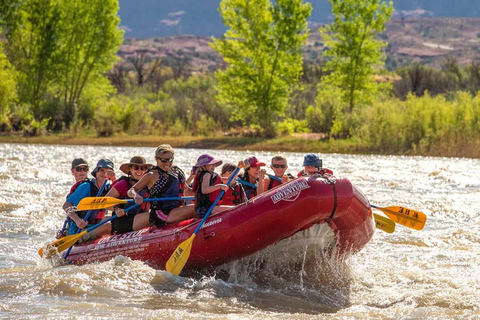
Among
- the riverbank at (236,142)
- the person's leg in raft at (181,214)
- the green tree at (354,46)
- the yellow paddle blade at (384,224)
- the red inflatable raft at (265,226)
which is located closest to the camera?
the red inflatable raft at (265,226)

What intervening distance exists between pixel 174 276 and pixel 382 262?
2.72m

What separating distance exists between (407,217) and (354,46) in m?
25.4

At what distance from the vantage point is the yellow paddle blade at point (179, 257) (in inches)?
322

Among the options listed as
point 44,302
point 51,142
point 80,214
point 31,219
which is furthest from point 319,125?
point 44,302

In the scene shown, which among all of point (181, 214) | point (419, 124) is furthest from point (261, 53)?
point (181, 214)

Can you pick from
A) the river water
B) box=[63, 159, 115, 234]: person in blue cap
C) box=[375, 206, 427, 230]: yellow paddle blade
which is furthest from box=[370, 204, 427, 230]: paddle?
box=[63, 159, 115, 234]: person in blue cap

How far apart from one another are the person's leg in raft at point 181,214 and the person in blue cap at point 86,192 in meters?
0.92

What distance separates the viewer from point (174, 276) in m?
8.57

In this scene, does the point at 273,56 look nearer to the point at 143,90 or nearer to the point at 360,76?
the point at 360,76

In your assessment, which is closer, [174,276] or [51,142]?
[174,276]

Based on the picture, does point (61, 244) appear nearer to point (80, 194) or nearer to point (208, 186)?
point (80, 194)

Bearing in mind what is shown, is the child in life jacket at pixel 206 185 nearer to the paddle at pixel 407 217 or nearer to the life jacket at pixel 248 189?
the life jacket at pixel 248 189

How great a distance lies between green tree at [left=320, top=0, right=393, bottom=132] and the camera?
33.3 meters

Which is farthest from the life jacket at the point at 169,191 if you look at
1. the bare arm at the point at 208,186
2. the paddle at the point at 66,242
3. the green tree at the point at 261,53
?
the green tree at the point at 261,53
